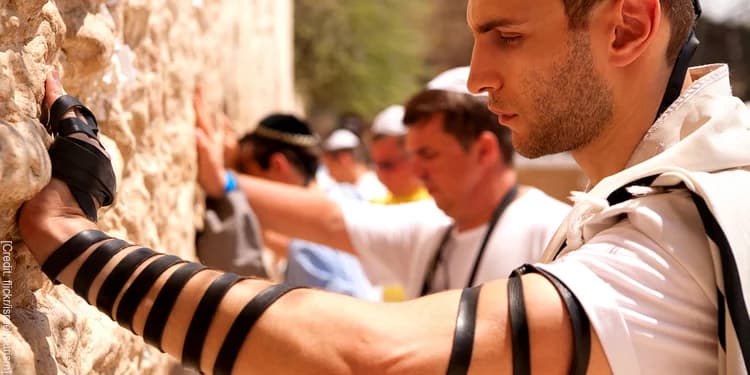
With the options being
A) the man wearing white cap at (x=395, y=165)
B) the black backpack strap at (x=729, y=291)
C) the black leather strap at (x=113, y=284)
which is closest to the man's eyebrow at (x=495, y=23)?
the black backpack strap at (x=729, y=291)

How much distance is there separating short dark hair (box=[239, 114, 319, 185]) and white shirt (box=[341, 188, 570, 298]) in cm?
46

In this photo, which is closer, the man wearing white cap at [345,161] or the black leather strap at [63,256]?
the black leather strap at [63,256]

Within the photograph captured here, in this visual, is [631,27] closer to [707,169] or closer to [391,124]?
[707,169]

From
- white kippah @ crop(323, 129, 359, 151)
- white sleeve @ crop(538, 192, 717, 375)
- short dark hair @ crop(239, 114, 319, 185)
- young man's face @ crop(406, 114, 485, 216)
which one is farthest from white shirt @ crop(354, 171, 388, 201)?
white sleeve @ crop(538, 192, 717, 375)

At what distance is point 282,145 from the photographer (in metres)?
3.10

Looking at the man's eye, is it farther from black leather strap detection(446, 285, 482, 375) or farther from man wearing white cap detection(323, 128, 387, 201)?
man wearing white cap detection(323, 128, 387, 201)

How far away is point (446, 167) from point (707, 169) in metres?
1.45

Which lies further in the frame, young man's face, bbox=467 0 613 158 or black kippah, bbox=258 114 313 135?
black kippah, bbox=258 114 313 135

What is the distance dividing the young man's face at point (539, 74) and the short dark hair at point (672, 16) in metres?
0.01

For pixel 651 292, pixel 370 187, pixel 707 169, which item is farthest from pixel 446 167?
pixel 370 187

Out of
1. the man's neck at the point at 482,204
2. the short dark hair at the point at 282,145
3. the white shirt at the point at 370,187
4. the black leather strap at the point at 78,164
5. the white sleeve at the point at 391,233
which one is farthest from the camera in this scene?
the white shirt at the point at 370,187

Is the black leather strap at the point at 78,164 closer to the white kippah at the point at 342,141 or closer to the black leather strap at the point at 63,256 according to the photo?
the black leather strap at the point at 63,256

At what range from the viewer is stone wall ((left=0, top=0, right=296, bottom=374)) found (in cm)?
108

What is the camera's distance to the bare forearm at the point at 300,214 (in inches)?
105
